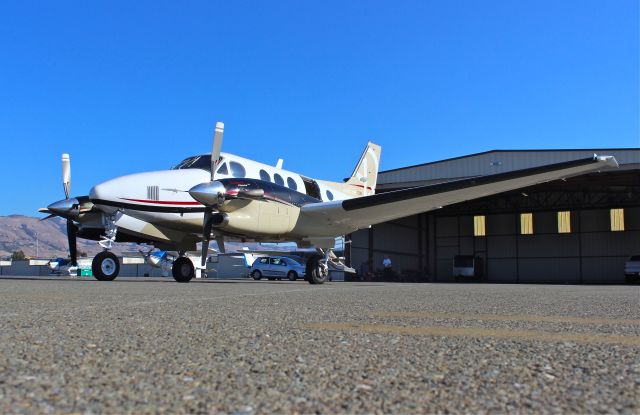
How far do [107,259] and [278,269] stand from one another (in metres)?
21.4

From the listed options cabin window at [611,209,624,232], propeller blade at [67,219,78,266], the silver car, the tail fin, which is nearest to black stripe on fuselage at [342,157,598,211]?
the tail fin

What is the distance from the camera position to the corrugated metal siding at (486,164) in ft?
98.7

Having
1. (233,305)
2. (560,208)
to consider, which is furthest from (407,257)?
(233,305)

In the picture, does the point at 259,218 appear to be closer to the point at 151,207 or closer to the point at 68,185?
the point at 151,207

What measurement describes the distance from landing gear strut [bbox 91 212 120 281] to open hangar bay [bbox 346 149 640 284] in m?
20.5

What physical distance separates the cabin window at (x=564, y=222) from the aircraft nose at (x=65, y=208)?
124 ft

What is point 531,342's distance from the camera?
11.5ft

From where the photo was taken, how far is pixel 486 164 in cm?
3259

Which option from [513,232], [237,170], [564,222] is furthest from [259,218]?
[564,222]

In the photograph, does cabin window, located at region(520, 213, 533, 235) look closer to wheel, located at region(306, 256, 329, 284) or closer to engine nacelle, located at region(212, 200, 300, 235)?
wheel, located at region(306, 256, 329, 284)

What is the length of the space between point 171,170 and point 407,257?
3140 cm

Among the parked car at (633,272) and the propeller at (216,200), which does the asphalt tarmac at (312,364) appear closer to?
the propeller at (216,200)

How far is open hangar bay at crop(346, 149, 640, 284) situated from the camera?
1341 inches

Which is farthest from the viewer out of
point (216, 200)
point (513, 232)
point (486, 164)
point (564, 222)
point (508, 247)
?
point (508, 247)
